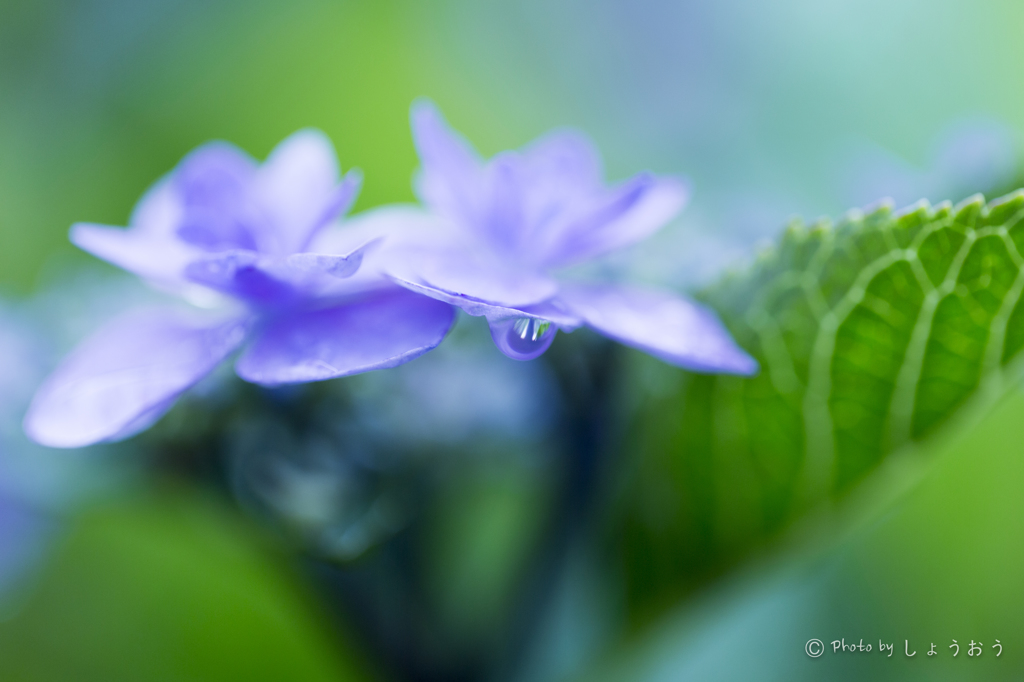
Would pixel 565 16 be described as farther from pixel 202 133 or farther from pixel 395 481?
pixel 395 481

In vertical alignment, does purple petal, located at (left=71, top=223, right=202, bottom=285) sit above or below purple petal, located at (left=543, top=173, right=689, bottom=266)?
below

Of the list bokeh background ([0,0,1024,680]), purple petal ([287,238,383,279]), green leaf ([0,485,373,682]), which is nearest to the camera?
purple petal ([287,238,383,279])

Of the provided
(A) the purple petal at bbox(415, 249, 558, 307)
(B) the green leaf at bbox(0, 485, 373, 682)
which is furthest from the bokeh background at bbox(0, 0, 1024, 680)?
(A) the purple petal at bbox(415, 249, 558, 307)

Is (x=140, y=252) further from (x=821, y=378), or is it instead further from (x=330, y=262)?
(x=821, y=378)

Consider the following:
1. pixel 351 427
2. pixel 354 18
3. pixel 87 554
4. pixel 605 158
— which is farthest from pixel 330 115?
pixel 351 427

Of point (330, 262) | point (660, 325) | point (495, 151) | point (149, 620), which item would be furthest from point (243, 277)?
point (495, 151)

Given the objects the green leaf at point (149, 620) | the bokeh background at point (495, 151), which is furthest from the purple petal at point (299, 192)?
the green leaf at point (149, 620)

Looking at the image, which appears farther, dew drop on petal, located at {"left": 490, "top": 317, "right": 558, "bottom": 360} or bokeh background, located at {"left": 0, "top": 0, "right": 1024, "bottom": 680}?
bokeh background, located at {"left": 0, "top": 0, "right": 1024, "bottom": 680}

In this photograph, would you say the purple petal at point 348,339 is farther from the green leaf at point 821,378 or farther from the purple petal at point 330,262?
the green leaf at point 821,378

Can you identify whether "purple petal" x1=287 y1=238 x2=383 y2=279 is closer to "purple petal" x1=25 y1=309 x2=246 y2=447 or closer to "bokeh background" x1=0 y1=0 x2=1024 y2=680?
"purple petal" x1=25 y1=309 x2=246 y2=447
